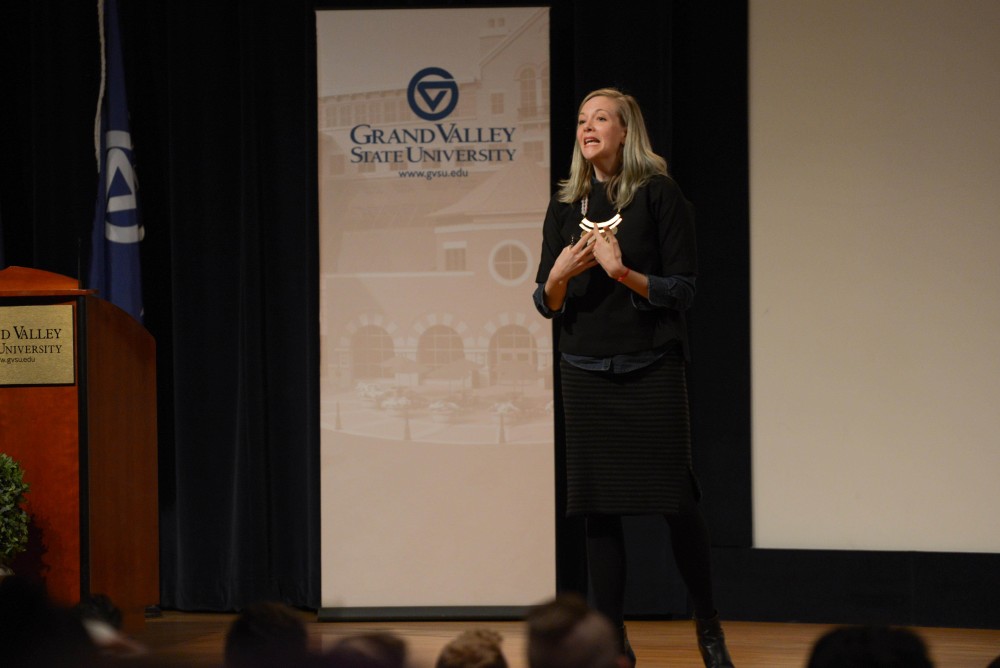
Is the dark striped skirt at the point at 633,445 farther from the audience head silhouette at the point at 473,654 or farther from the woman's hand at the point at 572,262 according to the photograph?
the audience head silhouette at the point at 473,654

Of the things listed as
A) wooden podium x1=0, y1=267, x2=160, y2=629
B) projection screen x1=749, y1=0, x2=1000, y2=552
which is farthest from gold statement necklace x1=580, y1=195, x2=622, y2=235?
wooden podium x1=0, y1=267, x2=160, y2=629

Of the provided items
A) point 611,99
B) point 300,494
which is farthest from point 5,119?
point 611,99

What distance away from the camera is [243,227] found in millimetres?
3975

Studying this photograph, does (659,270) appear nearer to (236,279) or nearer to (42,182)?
(236,279)

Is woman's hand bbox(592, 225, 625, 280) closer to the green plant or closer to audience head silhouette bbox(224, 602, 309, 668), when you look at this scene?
audience head silhouette bbox(224, 602, 309, 668)

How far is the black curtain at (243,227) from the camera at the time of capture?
3.83 meters

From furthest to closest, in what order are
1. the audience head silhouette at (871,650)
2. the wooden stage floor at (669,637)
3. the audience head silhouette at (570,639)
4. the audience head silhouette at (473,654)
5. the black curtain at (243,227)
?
the black curtain at (243,227) → the wooden stage floor at (669,637) → the audience head silhouette at (473,654) → the audience head silhouette at (570,639) → the audience head silhouette at (871,650)

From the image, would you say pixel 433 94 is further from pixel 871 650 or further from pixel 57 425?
pixel 871 650

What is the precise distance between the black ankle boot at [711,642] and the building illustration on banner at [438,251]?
120 centimetres

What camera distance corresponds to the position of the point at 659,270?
107 inches

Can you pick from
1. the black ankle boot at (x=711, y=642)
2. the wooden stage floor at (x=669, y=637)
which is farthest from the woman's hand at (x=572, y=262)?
the wooden stage floor at (x=669, y=637)

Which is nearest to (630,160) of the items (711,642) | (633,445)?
(633,445)

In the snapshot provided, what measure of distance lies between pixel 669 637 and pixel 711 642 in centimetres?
→ 89

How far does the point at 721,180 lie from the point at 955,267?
86 cm
